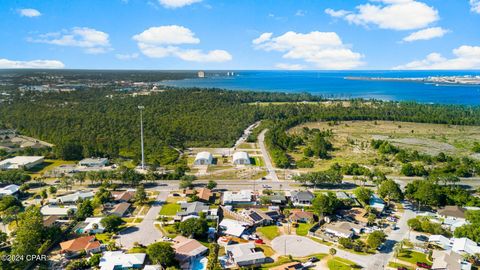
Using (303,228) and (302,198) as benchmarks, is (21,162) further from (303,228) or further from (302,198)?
(303,228)

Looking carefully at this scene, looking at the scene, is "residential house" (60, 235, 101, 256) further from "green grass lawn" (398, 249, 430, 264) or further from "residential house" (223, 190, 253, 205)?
"green grass lawn" (398, 249, 430, 264)

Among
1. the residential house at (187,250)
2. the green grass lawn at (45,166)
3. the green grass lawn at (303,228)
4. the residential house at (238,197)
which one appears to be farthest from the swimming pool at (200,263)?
the green grass lawn at (45,166)

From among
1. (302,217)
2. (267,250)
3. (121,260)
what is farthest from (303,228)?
(121,260)

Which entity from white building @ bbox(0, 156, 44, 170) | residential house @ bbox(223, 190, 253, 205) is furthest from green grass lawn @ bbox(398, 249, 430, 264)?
white building @ bbox(0, 156, 44, 170)

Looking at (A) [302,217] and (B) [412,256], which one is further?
(A) [302,217]

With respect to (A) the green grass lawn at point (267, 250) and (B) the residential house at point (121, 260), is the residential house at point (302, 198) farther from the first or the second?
(B) the residential house at point (121, 260)

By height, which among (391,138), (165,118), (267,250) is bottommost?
(267,250)
